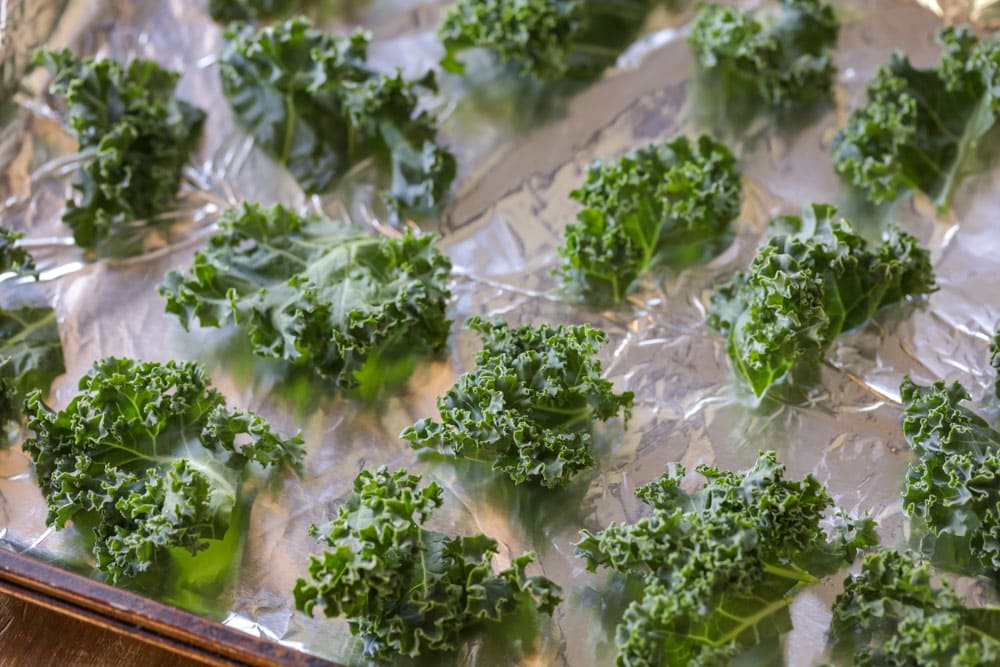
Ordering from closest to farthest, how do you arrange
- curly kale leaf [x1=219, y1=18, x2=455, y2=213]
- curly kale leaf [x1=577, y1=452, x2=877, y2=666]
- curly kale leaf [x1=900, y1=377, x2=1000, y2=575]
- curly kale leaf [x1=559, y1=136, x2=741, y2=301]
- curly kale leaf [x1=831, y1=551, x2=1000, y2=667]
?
1. curly kale leaf [x1=831, y1=551, x2=1000, y2=667]
2. curly kale leaf [x1=577, y1=452, x2=877, y2=666]
3. curly kale leaf [x1=900, y1=377, x2=1000, y2=575]
4. curly kale leaf [x1=559, y1=136, x2=741, y2=301]
5. curly kale leaf [x1=219, y1=18, x2=455, y2=213]

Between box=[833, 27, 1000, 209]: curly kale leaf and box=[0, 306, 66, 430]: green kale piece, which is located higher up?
box=[833, 27, 1000, 209]: curly kale leaf

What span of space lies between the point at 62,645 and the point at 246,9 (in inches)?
97.2

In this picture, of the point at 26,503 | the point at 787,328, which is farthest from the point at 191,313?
the point at 787,328

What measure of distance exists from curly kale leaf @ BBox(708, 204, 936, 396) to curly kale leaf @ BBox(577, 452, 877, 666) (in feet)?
1.39

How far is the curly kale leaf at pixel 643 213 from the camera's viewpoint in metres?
3.27

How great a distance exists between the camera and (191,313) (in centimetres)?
323

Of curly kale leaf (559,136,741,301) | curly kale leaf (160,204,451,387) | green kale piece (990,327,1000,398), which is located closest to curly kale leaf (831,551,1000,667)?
green kale piece (990,327,1000,398)

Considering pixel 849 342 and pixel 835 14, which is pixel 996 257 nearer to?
pixel 849 342

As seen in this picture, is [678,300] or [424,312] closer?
[424,312]

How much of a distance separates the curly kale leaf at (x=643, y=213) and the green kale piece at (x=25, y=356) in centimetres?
161

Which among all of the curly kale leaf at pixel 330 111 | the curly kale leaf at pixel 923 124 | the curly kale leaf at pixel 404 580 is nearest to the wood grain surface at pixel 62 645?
the curly kale leaf at pixel 404 580

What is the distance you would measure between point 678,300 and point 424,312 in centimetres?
84

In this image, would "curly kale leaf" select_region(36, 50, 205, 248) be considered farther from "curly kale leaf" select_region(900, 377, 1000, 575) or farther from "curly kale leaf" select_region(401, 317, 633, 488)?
"curly kale leaf" select_region(900, 377, 1000, 575)

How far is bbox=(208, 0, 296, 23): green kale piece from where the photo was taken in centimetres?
408
